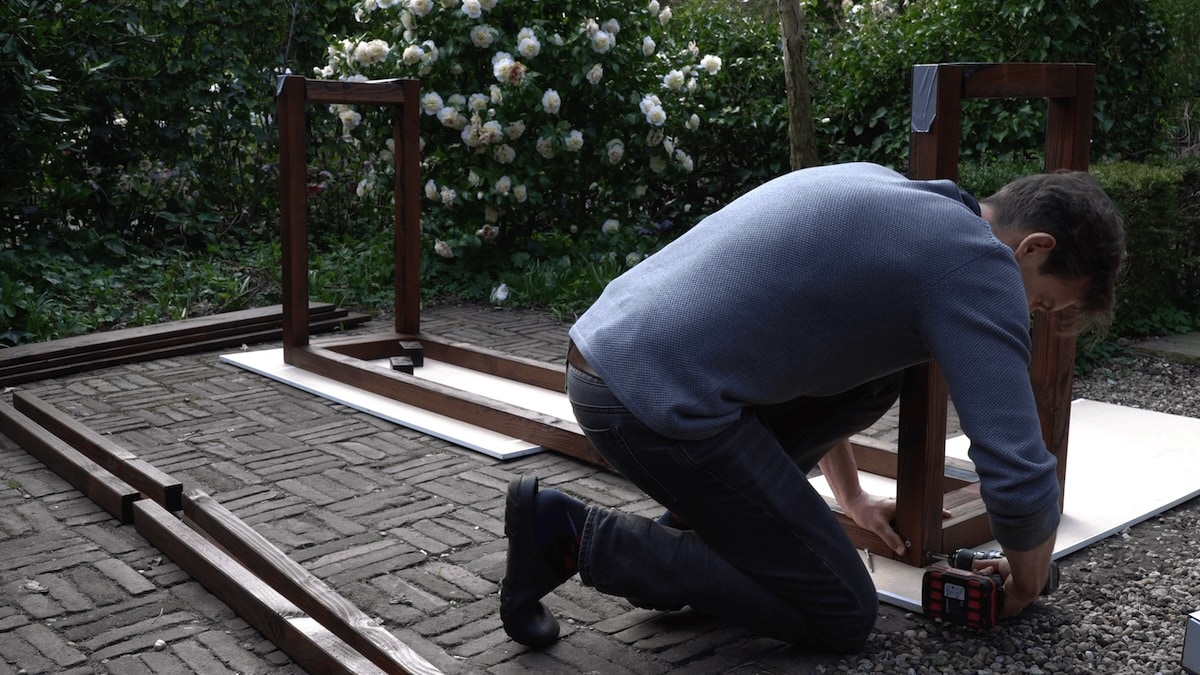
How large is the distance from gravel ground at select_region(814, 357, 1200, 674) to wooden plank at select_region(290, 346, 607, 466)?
5.26 feet

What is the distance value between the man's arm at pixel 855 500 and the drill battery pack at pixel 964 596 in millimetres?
356

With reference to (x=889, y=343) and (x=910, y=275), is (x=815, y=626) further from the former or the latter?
(x=910, y=275)

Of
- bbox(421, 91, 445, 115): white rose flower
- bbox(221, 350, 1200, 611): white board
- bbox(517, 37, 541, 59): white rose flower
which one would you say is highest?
bbox(517, 37, 541, 59): white rose flower

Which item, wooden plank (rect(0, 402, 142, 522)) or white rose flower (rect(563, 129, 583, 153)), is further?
white rose flower (rect(563, 129, 583, 153))

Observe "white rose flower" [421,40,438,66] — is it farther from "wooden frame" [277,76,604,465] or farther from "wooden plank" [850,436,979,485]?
"wooden plank" [850,436,979,485]

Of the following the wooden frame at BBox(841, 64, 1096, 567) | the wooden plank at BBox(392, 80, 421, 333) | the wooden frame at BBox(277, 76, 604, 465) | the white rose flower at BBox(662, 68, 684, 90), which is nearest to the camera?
the wooden frame at BBox(841, 64, 1096, 567)

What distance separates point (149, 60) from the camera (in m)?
8.69

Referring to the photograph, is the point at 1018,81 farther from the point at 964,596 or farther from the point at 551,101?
the point at 551,101

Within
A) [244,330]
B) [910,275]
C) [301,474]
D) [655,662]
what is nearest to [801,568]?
[655,662]

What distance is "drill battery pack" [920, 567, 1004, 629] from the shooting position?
9.39ft


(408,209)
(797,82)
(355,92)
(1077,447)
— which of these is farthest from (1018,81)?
(797,82)

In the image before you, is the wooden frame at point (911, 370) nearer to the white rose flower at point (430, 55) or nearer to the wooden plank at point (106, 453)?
the wooden plank at point (106, 453)

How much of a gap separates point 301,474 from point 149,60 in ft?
18.2

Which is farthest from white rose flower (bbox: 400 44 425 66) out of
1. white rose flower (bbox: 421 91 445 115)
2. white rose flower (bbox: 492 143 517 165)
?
white rose flower (bbox: 492 143 517 165)
